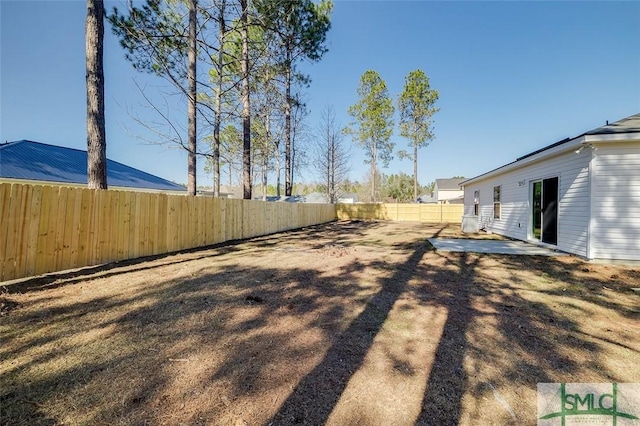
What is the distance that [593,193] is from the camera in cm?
598

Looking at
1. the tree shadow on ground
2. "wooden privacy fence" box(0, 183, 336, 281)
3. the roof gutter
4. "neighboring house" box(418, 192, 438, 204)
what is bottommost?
the tree shadow on ground

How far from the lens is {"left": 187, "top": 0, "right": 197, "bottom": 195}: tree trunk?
791 centimetres

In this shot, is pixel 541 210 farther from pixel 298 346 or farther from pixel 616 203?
pixel 298 346

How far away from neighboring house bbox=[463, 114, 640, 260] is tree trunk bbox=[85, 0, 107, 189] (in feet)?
31.7

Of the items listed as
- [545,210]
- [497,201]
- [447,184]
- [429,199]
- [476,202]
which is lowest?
[545,210]

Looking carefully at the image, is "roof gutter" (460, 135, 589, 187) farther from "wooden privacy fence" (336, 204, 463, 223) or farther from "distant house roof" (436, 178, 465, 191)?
"distant house roof" (436, 178, 465, 191)

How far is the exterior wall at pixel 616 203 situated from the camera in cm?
583

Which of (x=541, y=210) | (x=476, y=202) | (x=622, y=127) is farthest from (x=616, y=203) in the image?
(x=476, y=202)

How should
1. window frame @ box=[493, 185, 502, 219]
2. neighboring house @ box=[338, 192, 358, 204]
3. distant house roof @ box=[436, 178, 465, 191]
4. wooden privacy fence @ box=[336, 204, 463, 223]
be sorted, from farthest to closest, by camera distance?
neighboring house @ box=[338, 192, 358, 204] < distant house roof @ box=[436, 178, 465, 191] < wooden privacy fence @ box=[336, 204, 463, 223] < window frame @ box=[493, 185, 502, 219]

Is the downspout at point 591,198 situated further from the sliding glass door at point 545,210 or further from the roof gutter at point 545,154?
the sliding glass door at point 545,210

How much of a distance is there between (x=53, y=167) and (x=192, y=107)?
12.3 m

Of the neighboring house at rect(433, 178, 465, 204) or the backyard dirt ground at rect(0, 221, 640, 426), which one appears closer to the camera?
the backyard dirt ground at rect(0, 221, 640, 426)

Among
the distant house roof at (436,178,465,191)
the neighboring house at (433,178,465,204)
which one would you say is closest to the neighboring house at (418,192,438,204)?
the neighboring house at (433,178,465,204)

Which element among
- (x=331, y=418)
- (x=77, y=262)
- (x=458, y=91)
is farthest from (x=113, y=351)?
(x=458, y=91)
